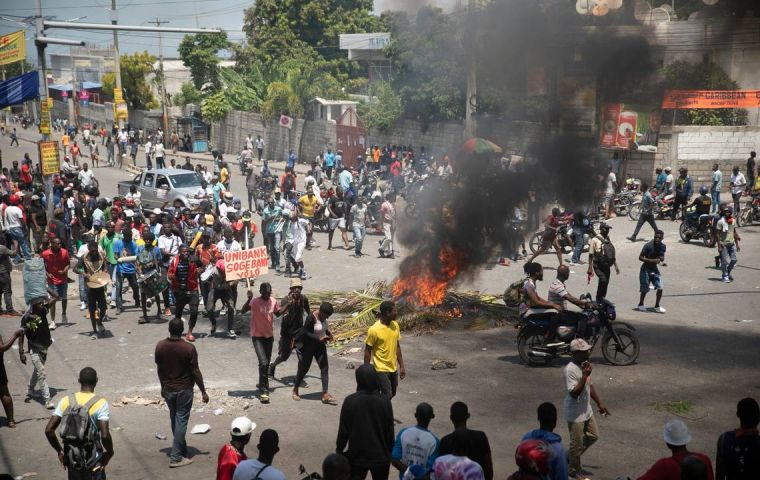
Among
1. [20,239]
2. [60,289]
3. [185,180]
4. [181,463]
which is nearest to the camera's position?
[181,463]

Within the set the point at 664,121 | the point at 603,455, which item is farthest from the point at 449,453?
the point at 664,121

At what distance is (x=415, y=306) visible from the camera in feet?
45.7

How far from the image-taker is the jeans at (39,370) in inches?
400

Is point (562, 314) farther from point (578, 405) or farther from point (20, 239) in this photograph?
point (20, 239)

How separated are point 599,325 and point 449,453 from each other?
612cm

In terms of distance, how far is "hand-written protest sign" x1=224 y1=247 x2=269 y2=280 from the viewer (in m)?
13.5

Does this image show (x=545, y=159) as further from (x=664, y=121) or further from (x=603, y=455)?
(x=664, y=121)

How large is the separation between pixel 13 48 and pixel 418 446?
2318 cm

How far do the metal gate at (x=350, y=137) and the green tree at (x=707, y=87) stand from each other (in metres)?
13.6

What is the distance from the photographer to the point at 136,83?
62281mm

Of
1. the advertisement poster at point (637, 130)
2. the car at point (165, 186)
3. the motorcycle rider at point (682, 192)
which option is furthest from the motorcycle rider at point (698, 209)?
the car at point (165, 186)

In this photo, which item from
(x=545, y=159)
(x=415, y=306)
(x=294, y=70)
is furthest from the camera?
(x=294, y=70)

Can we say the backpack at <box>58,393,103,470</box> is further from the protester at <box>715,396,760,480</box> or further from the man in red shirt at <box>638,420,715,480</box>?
the protester at <box>715,396,760,480</box>

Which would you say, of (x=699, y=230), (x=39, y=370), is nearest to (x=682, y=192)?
(x=699, y=230)
